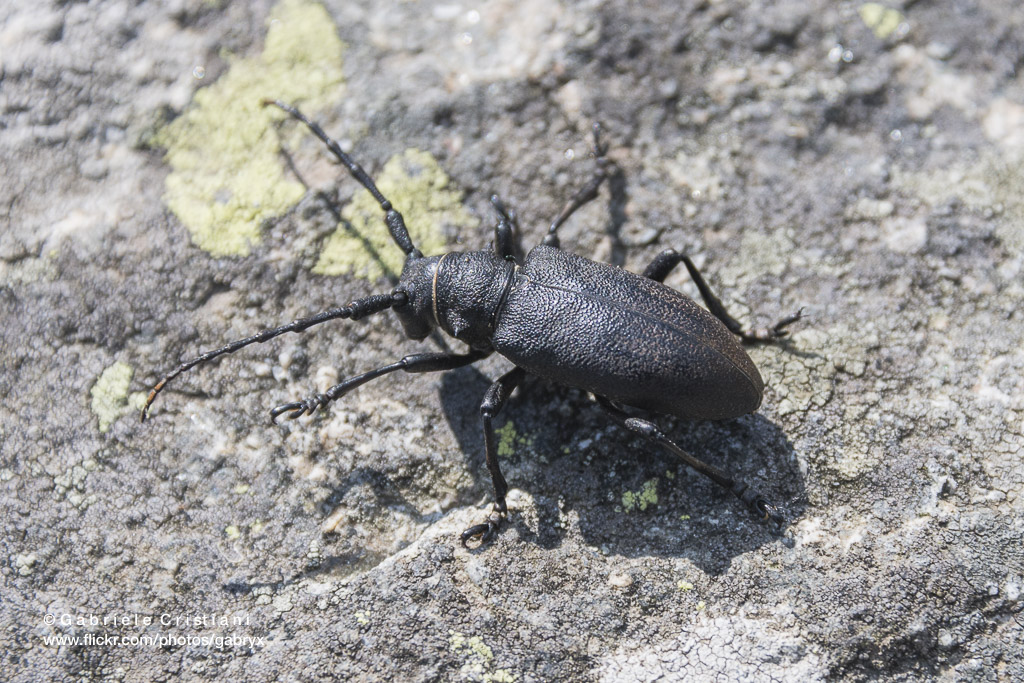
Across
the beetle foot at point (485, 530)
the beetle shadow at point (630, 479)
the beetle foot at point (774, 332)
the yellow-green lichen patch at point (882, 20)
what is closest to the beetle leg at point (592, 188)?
the beetle shadow at point (630, 479)

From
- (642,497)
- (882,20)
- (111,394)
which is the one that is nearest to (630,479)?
(642,497)

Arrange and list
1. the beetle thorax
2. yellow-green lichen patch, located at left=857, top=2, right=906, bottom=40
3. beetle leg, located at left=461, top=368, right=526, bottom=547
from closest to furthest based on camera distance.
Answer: beetle leg, located at left=461, top=368, right=526, bottom=547 < the beetle thorax < yellow-green lichen patch, located at left=857, top=2, right=906, bottom=40

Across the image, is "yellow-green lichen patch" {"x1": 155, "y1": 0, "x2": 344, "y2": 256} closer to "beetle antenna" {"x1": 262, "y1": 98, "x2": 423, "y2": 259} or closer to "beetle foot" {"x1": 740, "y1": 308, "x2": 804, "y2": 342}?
"beetle antenna" {"x1": 262, "y1": 98, "x2": 423, "y2": 259}

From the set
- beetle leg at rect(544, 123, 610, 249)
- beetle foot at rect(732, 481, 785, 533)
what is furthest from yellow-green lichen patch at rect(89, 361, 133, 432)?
beetle foot at rect(732, 481, 785, 533)

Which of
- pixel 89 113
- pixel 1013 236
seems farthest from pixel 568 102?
pixel 89 113

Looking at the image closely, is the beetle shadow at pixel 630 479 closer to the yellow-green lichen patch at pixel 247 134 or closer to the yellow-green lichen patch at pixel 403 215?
the yellow-green lichen patch at pixel 403 215
